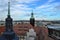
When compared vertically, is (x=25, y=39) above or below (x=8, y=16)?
below

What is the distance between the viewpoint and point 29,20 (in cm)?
4919

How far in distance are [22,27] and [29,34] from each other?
6.22m

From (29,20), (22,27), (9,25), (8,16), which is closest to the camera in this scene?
(9,25)

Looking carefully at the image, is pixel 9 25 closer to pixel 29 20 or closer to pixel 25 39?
pixel 25 39

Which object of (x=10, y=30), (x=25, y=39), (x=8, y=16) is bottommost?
(x=25, y=39)

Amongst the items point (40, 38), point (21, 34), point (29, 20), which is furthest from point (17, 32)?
point (29, 20)

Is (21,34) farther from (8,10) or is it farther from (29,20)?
(29,20)

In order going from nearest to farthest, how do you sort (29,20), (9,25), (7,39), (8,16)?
(7,39) → (9,25) → (8,16) → (29,20)

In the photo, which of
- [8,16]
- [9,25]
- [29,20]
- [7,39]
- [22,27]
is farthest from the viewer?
[29,20]

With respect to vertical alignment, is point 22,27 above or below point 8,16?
below

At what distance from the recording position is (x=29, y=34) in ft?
116

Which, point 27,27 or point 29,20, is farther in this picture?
point 29,20

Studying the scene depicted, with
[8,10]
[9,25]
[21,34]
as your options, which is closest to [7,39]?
[9,25]

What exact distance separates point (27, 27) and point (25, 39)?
19.2ft
